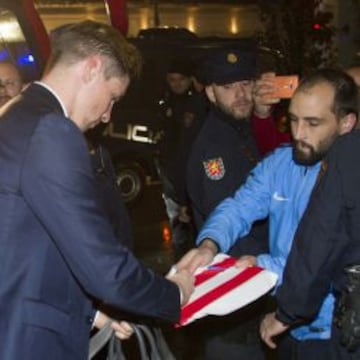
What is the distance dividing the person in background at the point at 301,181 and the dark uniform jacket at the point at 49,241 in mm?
579

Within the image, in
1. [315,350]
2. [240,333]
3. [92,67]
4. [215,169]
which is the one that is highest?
[92,67]

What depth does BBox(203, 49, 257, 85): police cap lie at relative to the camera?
4020 mm

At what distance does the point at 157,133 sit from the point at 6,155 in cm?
730

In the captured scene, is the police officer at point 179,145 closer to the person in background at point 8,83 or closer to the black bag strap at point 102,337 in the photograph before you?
the person in background at point 8,83

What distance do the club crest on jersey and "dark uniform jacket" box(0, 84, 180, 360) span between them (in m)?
1.28

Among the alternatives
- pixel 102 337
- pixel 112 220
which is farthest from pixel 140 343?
pixel 112 220

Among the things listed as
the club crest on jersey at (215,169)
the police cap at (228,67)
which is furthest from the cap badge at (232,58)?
the club crest on jersey at (215,169)

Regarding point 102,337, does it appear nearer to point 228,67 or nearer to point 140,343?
point 140,343

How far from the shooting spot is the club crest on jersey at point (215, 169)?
3570 mm

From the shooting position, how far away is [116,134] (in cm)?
967

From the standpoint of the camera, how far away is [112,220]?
2.80 meters

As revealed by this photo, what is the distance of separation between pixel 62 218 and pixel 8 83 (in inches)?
86.9

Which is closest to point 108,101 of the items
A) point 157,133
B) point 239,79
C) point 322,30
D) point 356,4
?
point 239,79

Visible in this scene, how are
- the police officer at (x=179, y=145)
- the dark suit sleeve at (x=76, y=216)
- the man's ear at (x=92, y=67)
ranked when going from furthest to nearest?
the police officer at (x=179, y=145)
the man's ear at (x=92, y=67)
the dark suit sleeve at (x=76, y=216)
